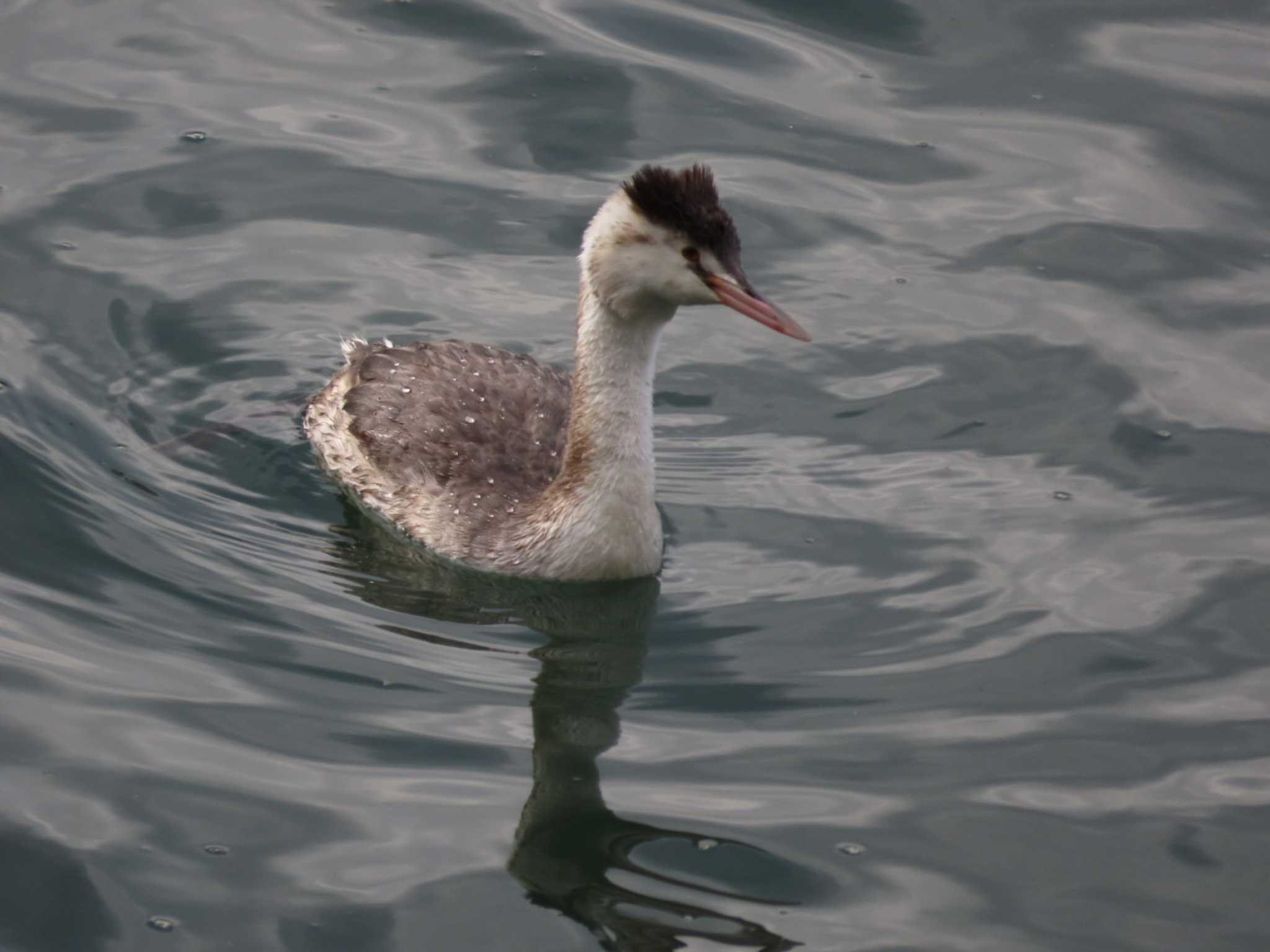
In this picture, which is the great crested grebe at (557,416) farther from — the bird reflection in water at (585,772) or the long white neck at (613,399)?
the bird reflection in water at (585,772)

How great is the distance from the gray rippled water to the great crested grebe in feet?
0.61

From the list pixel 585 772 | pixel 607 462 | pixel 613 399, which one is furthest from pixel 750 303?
pixel 585 772

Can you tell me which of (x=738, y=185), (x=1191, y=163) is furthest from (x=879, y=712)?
(x=1191, y=163)

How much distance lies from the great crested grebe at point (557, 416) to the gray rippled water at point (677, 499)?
187 mm

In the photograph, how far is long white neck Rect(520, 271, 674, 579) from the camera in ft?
24.5

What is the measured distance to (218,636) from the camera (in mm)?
6984

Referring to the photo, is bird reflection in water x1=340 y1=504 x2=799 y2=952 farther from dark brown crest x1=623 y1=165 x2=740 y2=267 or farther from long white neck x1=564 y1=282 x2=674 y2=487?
dark brown crest x1=623 y1=165 x2=740 y2=267

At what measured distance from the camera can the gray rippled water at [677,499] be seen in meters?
5.93

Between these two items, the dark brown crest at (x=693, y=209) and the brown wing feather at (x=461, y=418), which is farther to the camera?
the brown wing feather at (x=461, y=418)

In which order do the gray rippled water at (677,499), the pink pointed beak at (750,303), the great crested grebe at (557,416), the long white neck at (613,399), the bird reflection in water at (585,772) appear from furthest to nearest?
the long white neck at (613,399), the great crested grebe at (557,416), the pink pointed beak at (750,303), the gray rippled water at (677,499), the bird reflection in water at (585,772)

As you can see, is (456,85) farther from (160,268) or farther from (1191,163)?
(1191,163)

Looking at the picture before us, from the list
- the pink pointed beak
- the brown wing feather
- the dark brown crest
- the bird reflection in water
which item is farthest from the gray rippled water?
the dark brown crest

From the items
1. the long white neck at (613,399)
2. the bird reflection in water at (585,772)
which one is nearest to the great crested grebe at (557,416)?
the long white neck at (613,399)

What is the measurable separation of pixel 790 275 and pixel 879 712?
385 centimetres
